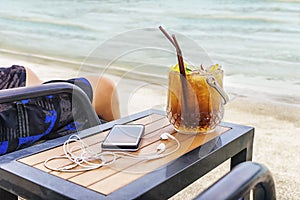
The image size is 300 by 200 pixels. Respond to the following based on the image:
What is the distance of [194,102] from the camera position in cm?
130

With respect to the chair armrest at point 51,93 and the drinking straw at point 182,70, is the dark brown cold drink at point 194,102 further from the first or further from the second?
the chair armrest at point 51,93

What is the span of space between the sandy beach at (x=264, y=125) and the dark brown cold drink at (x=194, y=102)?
0.16 metres

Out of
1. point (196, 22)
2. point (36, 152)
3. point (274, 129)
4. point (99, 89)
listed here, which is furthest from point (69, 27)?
point (36, 152)

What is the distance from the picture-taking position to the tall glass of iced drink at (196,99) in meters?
1.28

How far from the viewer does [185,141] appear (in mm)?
1312

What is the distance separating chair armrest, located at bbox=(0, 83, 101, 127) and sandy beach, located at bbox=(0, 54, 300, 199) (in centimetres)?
14

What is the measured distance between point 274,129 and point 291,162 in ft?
2.17

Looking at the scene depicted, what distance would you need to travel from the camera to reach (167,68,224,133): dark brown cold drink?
1.28 meters

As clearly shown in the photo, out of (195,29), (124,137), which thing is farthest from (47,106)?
(195,29)

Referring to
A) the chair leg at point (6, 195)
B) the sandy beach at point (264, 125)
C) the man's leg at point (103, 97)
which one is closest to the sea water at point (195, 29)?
the sandy beach at point (264, 125)

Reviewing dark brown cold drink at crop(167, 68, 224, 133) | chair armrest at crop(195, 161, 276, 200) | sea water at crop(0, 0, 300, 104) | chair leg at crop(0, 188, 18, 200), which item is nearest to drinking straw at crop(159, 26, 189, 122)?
dark brown cold drink at crop(167, 68, 224, 133)

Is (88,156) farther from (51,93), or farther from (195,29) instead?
(195,29)

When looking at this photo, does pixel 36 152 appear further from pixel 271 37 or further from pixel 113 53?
pixel 271 37

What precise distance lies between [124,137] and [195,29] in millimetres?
8671
